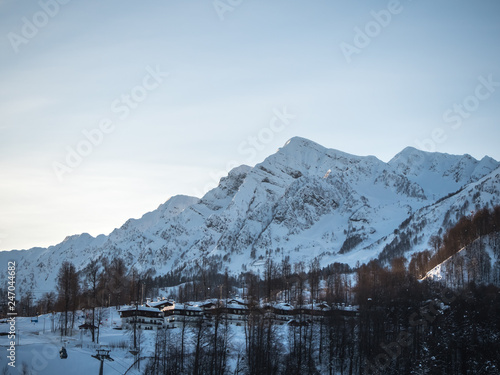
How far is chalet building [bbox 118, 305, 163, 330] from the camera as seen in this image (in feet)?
317

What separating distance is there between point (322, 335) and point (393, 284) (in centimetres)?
3950

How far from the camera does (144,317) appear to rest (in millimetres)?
100875

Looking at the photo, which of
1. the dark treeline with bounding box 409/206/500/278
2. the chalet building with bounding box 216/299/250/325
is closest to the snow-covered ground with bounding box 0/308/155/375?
the chalet building with bounding box 216/299/250/325

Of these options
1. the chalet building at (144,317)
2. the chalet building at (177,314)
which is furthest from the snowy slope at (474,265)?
the chalet building at (144,317)

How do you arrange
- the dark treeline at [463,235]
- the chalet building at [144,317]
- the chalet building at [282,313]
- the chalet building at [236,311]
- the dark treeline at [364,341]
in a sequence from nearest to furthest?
the dark treeline at [364,341] < the chalet building at [144,317] < the chalet building at [282,313] < the chalet building at [236,311] < the dark treeline at [463,235]

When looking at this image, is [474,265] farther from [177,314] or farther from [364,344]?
[177,314]

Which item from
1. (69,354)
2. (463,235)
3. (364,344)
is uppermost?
(463,235)

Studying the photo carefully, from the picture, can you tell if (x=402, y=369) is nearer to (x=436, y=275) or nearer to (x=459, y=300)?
(x=459, y=300)

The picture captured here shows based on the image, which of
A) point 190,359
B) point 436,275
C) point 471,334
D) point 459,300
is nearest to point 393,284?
point 436,275

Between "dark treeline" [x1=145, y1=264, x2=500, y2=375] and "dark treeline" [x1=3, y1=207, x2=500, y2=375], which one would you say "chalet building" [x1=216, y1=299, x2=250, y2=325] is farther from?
"dark treeline" [x1=3, y1=207, x2=500, y2=375]

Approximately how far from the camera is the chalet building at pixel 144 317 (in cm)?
9655

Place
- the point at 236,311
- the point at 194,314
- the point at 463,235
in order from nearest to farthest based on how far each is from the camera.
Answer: the point at 194,314
the point at 236,311
the point at 463,235

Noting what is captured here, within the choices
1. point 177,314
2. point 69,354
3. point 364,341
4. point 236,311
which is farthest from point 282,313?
point 69,354

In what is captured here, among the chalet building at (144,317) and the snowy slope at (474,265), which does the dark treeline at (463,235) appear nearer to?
the snowy slope at (474,265)
